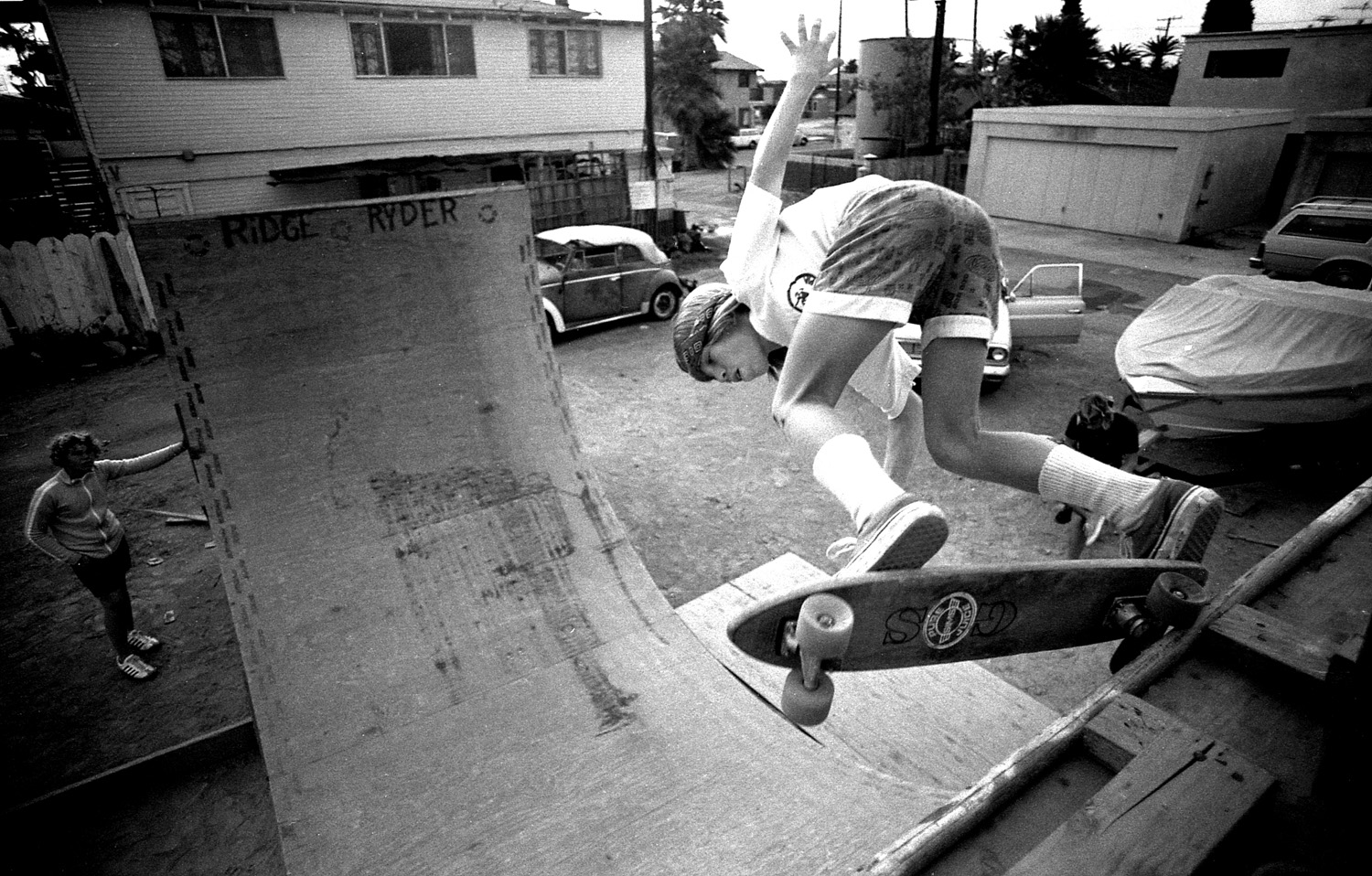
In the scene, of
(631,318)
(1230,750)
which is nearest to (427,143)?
(631,318)

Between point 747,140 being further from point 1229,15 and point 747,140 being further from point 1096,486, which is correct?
point 1096,486

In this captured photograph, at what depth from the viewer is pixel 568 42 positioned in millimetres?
17391

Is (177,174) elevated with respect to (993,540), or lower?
elevated

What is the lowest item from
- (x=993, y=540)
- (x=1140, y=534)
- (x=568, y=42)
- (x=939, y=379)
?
(x=993, y=540)

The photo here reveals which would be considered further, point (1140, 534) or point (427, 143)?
point (427, 143)

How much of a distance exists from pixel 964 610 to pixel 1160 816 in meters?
0.68

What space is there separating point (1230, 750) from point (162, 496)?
26.2 feet

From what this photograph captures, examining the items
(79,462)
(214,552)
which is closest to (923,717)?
(79,462)

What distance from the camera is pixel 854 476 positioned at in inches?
75.8

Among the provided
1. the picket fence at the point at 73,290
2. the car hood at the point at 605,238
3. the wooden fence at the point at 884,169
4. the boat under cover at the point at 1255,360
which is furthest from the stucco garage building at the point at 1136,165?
the picket fence at the point at 73,290

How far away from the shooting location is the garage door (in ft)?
59.8

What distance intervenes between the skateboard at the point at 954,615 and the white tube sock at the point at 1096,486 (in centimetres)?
24

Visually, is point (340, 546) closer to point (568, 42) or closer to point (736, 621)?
point (736, 621)

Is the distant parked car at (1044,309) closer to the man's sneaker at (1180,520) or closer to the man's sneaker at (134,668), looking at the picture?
the man's sneaker at (1180,520)
